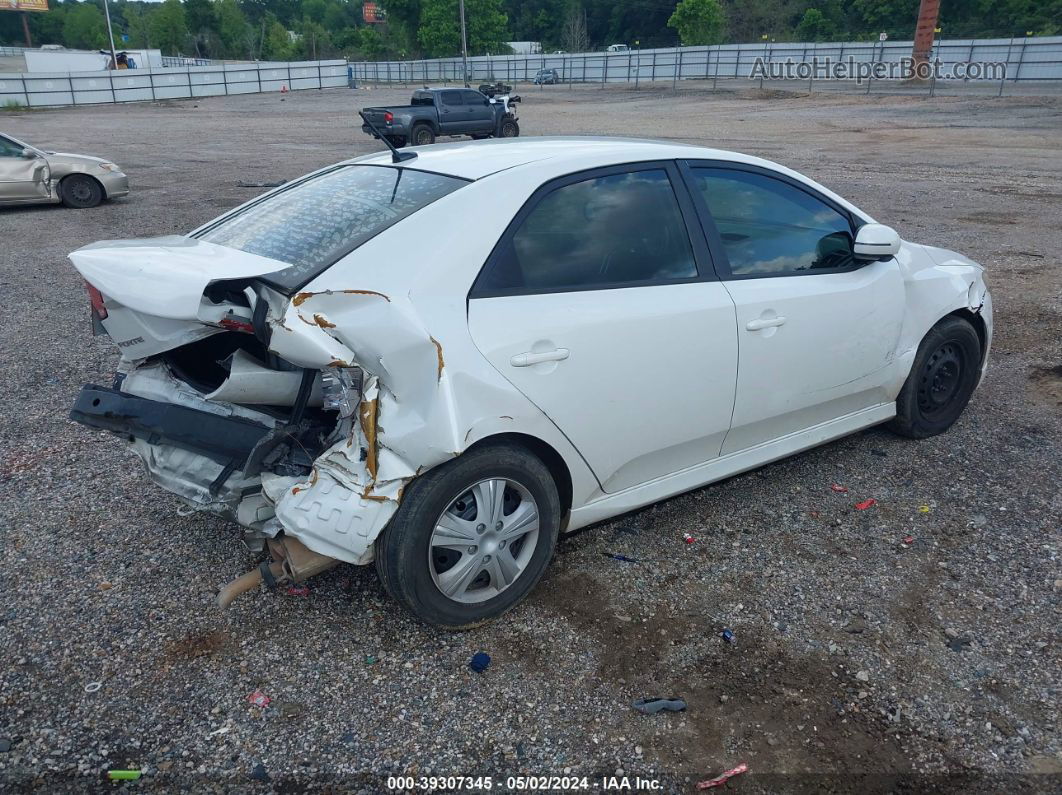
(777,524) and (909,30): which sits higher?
(909,30)

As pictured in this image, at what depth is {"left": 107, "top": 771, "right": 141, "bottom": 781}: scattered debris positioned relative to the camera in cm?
242

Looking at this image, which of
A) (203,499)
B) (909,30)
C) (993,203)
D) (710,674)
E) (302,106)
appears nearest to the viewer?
(710,674)

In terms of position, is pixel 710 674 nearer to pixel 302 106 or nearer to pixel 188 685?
pixel 188 685

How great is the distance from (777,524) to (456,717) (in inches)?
71.6

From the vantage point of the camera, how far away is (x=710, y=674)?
Result: 2.85 meters

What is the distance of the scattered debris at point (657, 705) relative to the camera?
8.85ft

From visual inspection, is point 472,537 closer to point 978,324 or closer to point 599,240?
point 599,240

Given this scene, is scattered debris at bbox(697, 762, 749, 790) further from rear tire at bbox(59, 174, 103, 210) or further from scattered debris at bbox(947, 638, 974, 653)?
rear tire at bbox(59, 174, 103, 210)

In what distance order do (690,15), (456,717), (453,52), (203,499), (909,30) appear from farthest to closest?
(453,52)
(690,15)
(909,30)
(203,499)
(456,717)

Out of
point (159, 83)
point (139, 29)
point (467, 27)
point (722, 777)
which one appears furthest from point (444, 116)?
point (139, 29)

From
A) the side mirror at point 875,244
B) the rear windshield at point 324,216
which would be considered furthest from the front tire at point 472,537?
the side mirror at point 875,244

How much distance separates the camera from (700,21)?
78.8 meters

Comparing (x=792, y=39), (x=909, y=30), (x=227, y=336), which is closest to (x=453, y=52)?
(x=792, y=39)

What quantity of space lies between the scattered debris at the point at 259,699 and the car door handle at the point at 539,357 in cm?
137
